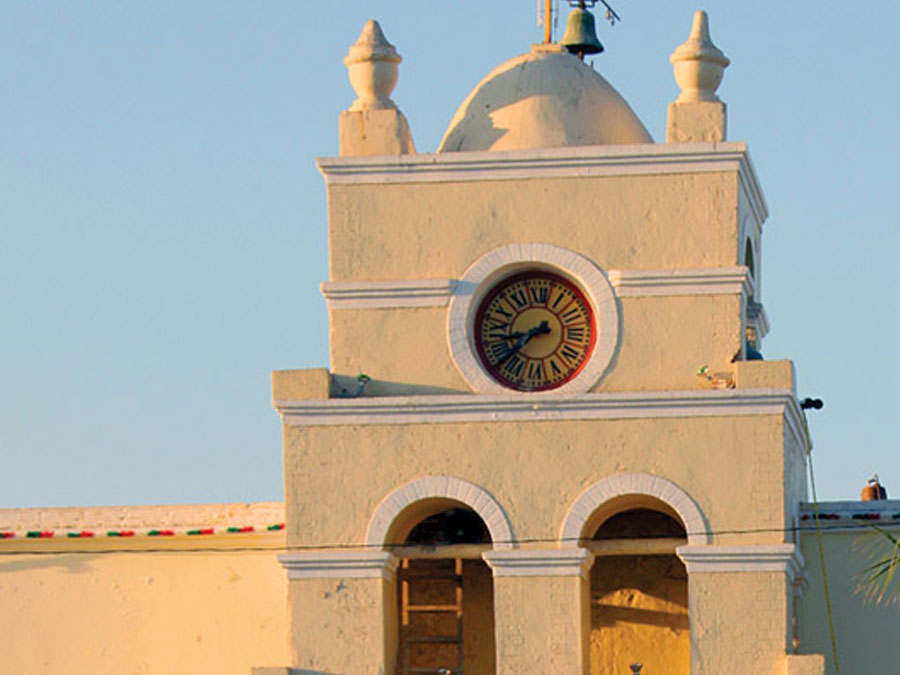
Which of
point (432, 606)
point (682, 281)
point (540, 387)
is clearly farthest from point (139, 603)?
point (682, 281)

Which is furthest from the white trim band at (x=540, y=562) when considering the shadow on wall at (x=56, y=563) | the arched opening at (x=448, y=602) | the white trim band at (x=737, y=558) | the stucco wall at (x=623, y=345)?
the shadow on wall at (x=56, y=563)

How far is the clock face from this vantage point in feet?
132

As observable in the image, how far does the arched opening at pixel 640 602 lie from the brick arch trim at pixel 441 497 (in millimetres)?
2291

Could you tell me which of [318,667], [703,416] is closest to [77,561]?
[318,667]

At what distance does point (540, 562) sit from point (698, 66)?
20.2ft

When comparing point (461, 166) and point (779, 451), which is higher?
point (461, 166)

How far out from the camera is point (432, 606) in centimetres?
4200

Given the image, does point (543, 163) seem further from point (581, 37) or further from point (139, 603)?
point (139, 603)

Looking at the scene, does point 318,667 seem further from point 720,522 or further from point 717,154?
point 717,154

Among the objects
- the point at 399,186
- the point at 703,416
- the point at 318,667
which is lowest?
the point at 318,667

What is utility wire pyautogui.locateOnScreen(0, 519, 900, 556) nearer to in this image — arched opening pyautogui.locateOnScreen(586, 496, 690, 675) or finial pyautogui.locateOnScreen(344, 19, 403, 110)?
arched opening pyautogui.locateOnScreen(586, 496, 690, 675)

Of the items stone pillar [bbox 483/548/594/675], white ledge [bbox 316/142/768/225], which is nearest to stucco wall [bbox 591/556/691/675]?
stone pillar [bbox 483/548/594/675]

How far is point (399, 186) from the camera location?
134 ft

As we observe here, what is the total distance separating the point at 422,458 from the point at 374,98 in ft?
14.6
